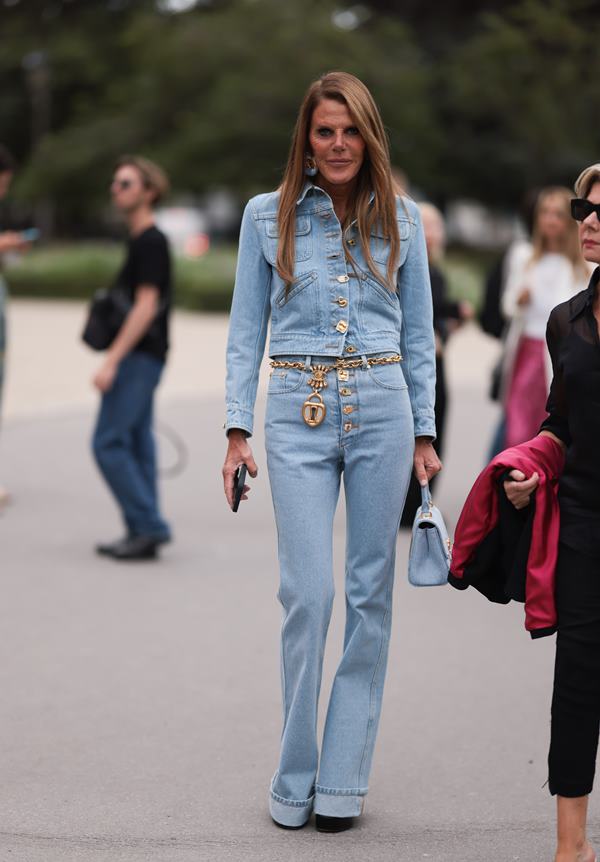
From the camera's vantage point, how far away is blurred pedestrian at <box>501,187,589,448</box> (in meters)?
8.34

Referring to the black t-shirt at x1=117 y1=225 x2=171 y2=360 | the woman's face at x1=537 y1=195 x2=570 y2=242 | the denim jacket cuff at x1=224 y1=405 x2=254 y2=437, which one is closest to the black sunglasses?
the denim jacket cuff at x1=224 y1=405 x2=254 y2=437

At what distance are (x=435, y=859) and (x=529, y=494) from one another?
38.7 inches

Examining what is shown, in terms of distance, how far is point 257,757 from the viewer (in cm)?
470

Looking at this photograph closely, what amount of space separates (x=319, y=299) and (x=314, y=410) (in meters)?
0.30

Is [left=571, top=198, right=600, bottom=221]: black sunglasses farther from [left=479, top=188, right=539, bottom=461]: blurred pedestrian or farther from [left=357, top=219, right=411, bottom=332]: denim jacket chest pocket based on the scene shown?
[left=479, top=188, right=539, bottom=461]: blurred pedestrian

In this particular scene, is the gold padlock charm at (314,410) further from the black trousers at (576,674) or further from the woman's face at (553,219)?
the woman's face at (553,219)

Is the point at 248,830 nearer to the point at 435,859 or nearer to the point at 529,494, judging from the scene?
the point at 435,859

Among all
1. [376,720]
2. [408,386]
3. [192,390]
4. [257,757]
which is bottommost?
[192,390]

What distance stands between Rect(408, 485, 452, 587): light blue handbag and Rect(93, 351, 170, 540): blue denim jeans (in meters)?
3.82

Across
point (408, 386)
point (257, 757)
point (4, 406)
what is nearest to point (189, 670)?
point (257, 757)

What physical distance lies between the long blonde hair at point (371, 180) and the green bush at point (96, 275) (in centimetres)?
2374

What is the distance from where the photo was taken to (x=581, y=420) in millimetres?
3611

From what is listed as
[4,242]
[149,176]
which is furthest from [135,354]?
[4,242]

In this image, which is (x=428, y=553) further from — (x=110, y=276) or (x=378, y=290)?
(x=110, y=276)
